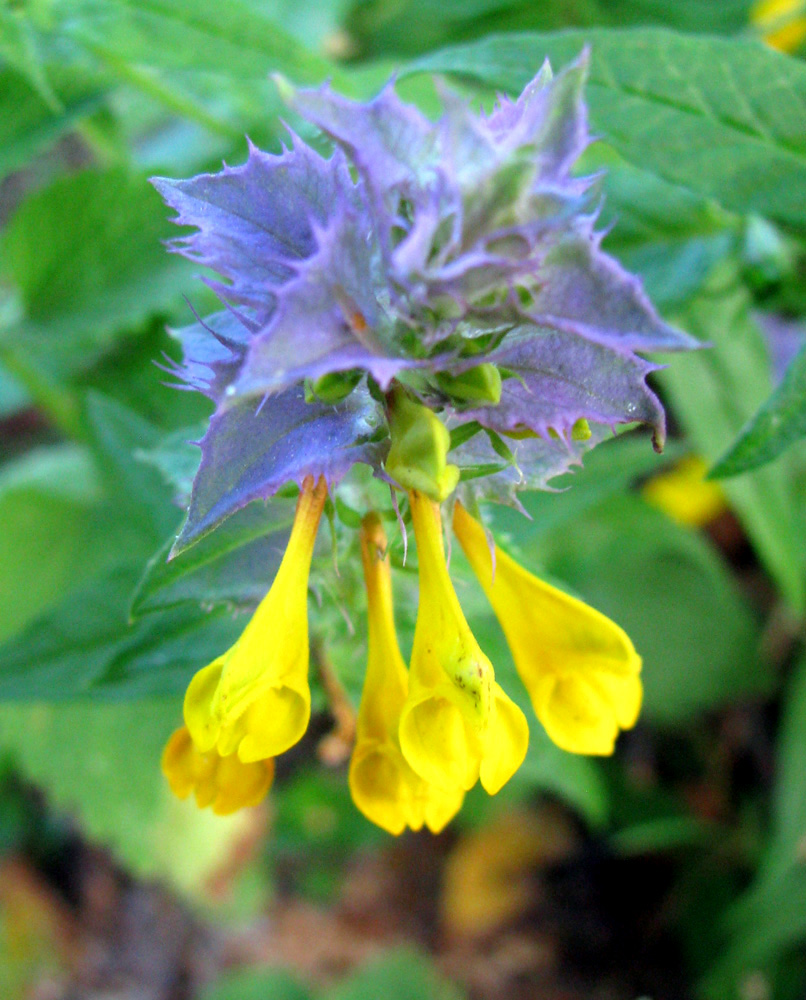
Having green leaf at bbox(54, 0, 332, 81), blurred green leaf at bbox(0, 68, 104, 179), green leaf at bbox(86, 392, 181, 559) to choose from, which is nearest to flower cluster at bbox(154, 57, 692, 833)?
green leaf at bbox(86, 392, 181, 559)

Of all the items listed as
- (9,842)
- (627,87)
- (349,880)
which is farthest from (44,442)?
(627,87)

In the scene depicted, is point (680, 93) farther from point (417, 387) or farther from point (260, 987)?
point (260, 987)

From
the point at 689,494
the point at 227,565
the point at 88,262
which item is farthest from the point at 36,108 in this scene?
the point at 689,494

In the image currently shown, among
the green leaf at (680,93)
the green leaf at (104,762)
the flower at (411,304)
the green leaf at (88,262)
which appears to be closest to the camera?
the flower at (411,304)

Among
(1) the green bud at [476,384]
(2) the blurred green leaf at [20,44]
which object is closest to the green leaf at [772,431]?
(1) the green bud at [476,384]

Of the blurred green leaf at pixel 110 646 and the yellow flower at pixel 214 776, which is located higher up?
the yellow flower at pixel 214 776

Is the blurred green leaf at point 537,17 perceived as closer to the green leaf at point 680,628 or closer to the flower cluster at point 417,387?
the green leaf at point 680,628

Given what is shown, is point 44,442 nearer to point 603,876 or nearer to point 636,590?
point 636,590

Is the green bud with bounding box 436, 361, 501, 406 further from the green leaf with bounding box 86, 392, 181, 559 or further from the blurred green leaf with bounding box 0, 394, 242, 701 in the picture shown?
the green leaf with bounding box 86, 392, 181, 559
